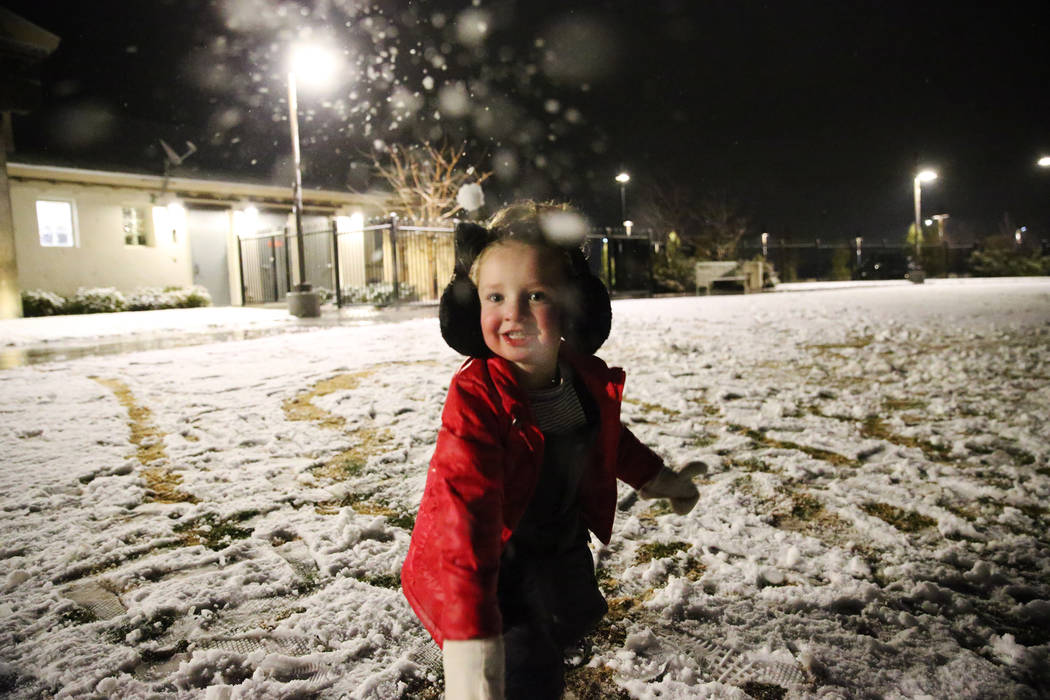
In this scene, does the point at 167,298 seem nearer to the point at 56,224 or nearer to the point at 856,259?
Result: the point at 56,224

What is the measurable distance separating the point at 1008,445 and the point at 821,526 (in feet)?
5.68

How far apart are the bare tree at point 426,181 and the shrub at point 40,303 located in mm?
9813

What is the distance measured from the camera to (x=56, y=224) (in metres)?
16.6

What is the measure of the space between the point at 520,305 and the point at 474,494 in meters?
0.40

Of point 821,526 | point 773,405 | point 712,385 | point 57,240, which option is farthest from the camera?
point 57,240

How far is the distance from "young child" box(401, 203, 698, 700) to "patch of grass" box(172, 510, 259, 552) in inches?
52.7

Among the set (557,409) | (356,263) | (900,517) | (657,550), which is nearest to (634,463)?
(557,409)

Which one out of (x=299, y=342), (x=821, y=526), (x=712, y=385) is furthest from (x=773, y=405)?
(x=299, y=342)

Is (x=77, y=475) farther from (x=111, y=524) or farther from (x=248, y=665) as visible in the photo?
(x=248, y=665)

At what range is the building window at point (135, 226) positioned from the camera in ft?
58.9

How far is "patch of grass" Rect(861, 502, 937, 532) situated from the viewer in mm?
2344

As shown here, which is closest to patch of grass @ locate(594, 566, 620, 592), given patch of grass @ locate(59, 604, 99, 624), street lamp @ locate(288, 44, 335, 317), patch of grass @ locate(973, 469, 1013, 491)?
patch of grass @ locate(59, 604, 99, 624)

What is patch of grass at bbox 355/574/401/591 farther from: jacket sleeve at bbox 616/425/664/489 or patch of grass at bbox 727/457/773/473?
patch of grass at bbox 727/457/773/473

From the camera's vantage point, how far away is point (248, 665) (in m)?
1.54
